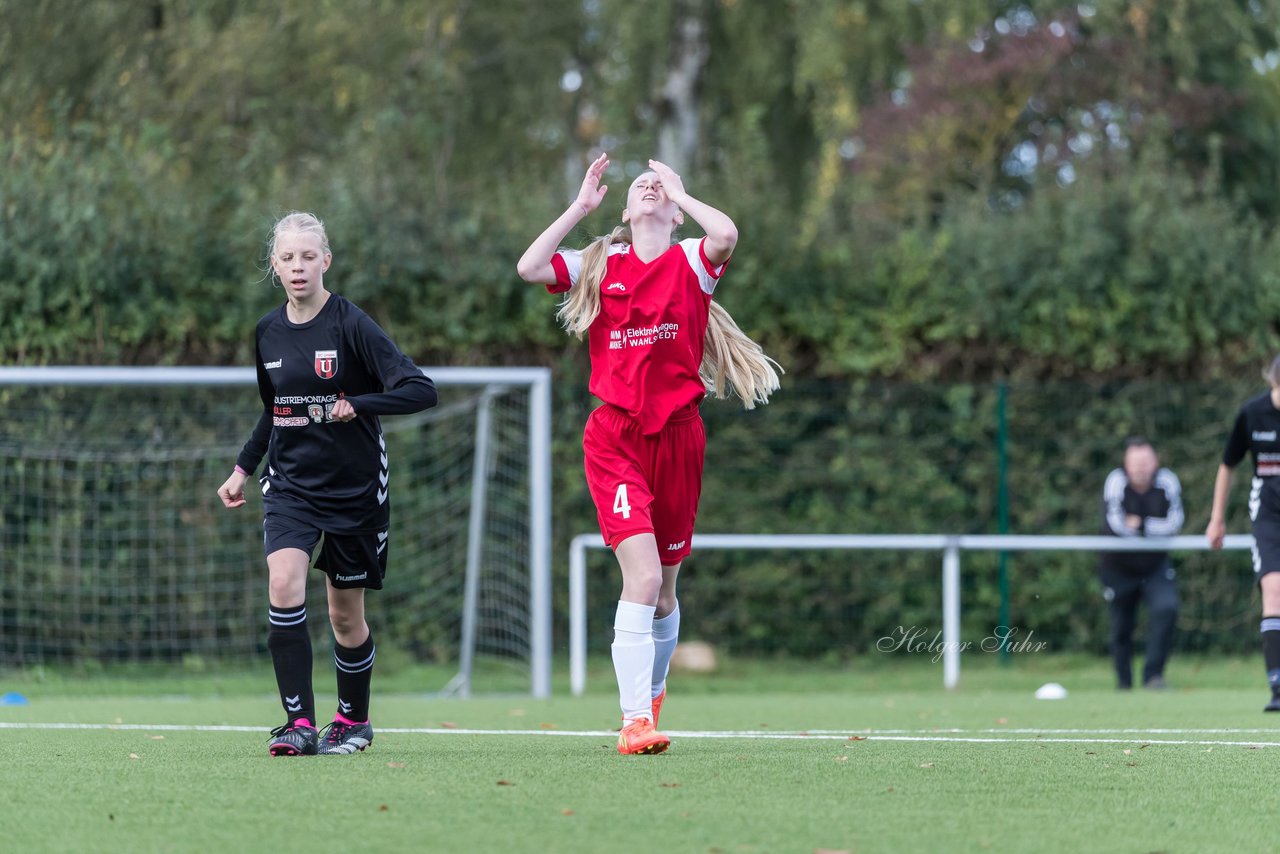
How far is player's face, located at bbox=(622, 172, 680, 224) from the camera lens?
5.87 metres

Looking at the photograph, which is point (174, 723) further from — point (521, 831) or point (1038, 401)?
point (1038, 401)

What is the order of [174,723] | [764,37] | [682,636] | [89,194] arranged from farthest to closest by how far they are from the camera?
[764,37]
[682,636]
[89,194]
[174,723]

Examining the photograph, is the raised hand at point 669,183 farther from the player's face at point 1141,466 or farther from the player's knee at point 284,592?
the player's face at point 1141,466

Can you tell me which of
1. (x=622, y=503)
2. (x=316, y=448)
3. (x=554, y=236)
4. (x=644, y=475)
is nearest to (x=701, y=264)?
(x=554, y=236)

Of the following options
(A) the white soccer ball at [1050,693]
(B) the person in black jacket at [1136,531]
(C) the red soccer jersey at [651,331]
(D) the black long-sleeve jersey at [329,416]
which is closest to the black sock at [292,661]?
(D) the black long-sleeve jersey at [329,416]

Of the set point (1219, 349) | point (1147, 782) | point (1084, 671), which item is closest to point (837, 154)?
point (1219, 349)

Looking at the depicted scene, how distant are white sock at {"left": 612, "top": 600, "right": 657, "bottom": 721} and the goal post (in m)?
5.77

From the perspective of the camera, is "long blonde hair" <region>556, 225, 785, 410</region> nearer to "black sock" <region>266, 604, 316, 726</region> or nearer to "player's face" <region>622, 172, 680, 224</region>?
"player's face" <region>622, 172, 680, 224</region>

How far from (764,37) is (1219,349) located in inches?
385

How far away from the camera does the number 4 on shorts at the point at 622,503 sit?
18.5ft

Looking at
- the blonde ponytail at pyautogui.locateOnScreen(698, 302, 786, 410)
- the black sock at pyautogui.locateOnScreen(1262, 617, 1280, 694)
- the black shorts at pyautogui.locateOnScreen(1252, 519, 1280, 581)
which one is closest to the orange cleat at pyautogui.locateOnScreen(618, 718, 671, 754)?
the blonde ponytail at pyautogui.locateOnScreen(698, 302, 786, 410)

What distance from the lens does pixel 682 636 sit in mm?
13273

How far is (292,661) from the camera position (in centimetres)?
555

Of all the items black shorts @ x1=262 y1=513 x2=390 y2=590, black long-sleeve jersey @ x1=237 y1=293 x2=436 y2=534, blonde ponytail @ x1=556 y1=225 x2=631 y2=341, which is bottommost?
black shorts @ x1=262 y1=513 x2=390 y2=590
